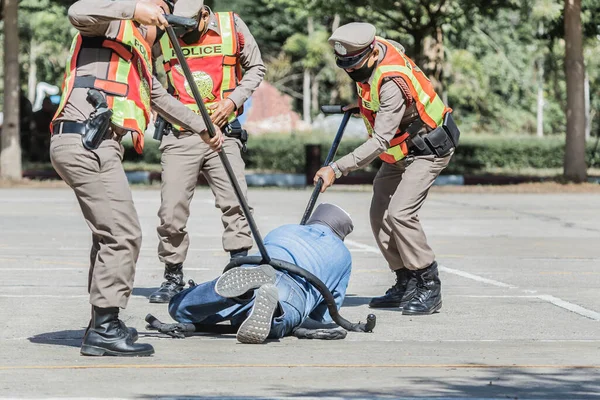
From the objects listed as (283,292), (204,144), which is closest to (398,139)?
(204,144)

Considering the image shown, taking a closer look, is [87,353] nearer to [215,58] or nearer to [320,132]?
[215,58]

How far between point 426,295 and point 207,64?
88.4 inches

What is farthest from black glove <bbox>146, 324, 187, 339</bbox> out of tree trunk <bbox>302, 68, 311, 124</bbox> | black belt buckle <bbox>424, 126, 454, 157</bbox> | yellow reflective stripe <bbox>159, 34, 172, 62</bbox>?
tree trunk <bbox>302, 68, 311, 124</bbox>

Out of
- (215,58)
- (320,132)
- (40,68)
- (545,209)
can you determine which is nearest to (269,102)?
(320,132)

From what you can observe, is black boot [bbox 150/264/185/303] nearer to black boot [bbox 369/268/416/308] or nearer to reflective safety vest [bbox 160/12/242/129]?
reflective safety vest [bbox 160/12/242/129]

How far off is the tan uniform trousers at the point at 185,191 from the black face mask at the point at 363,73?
122cm

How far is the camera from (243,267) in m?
7.27

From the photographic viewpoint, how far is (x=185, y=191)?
9281 mm

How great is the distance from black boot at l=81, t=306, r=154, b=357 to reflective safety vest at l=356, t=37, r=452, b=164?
8.33 ft

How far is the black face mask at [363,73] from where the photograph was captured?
328 inches

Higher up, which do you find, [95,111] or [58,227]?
[95,111]

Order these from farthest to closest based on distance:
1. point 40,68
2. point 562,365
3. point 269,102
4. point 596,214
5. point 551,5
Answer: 1. point 40,68
2. point 269,102
3. point 551,5
4. point 596,214
5. point 562,365

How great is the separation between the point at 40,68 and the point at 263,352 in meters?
66.0

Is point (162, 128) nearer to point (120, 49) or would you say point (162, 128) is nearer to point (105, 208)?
point (120, 49)
